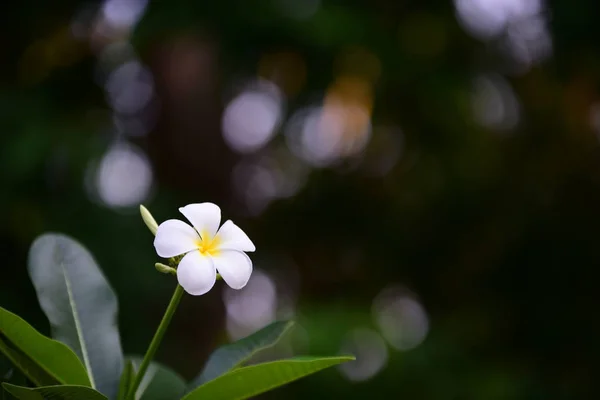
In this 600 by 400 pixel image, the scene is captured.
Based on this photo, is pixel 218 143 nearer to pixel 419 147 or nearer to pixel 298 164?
pixel 298 164

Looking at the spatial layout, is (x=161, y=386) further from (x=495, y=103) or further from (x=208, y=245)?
(x=495, y=103)

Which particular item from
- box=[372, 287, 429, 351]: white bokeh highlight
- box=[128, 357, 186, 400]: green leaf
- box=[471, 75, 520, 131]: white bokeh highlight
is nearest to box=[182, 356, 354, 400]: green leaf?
box=[128, 357, 186, 400]: green leaf

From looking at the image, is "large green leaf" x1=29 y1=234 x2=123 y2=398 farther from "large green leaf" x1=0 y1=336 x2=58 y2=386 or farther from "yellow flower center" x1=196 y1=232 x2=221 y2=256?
"yellow flower center" x1=196 y1=232 x2=221 y2=256

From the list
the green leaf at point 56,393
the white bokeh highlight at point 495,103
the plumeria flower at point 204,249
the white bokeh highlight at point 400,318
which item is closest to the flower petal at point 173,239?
the plumeria flower at point 204,249

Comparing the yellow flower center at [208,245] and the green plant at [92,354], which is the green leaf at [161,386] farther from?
the yellow flower center at [208,245]

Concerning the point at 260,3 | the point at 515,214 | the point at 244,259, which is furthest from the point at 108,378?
the point at 515,214
